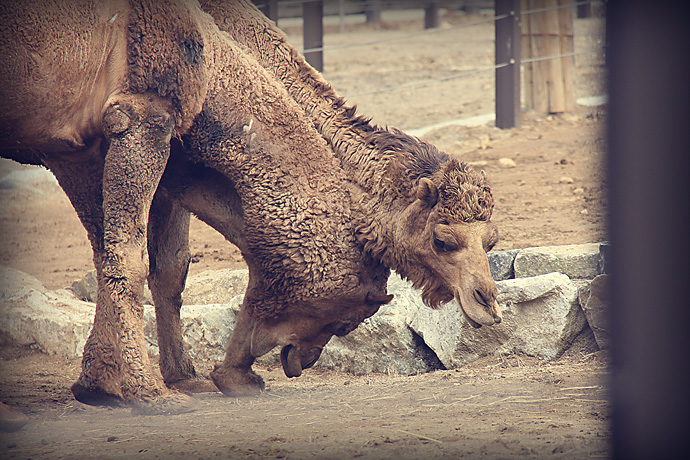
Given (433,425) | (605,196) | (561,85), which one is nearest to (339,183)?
(433,425)

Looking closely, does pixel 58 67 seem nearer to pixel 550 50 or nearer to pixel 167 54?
pixel 167 54

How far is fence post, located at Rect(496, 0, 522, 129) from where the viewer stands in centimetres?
1030

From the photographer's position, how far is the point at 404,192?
11.3 ft

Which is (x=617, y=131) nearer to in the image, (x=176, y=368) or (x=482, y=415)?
(x=482, y=415)

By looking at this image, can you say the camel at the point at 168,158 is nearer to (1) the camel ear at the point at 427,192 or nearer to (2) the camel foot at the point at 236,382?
(2) the camel foot at the point at 236,382

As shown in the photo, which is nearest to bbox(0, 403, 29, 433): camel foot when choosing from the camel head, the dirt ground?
the dirt ground

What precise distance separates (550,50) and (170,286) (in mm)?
8020

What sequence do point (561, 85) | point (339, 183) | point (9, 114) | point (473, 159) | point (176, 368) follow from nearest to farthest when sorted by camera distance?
1. point (9, 114)
2. point (339, 183)
3. point (176, 368)
4. point (473, 159)
5. point (561, 85)

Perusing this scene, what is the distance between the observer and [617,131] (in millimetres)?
1513

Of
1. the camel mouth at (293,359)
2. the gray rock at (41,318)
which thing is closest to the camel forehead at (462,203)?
Answer: the camel mouth at (293,359)

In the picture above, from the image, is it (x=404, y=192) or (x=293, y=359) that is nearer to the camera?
(x=404, y=192)

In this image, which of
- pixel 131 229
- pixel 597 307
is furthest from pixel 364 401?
pixel 597 307

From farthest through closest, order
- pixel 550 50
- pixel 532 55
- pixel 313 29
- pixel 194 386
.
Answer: pixel 532 55 < pixel 550 50 < pixel 313 29 < pixel 194 386

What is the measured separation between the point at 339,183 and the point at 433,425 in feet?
3.80
